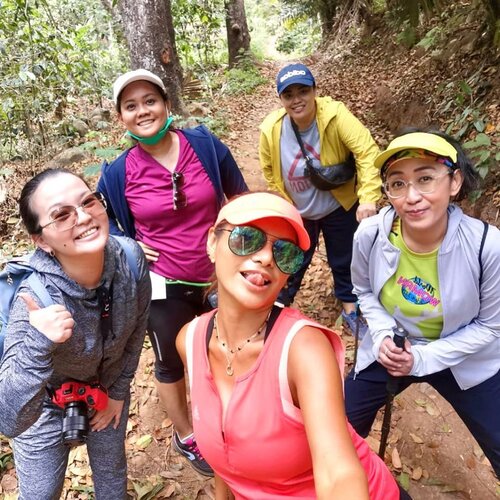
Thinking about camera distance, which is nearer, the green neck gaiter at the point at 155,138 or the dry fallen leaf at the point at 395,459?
the green neck gaiter at the point at 155,138

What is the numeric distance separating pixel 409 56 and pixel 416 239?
24.4 ft

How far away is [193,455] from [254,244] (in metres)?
2.21

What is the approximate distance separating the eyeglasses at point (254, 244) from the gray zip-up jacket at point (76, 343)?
31.5 inches

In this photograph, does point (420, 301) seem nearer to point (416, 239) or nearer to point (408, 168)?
point (416, 239)

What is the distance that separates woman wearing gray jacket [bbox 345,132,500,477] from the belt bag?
1.02 m

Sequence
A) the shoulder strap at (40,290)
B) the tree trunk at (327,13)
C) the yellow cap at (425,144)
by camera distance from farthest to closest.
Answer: the tree trunk at (327,13), the yellow cap at (425,144), the shoulder strap at (40,290)

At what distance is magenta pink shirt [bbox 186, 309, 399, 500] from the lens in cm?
146

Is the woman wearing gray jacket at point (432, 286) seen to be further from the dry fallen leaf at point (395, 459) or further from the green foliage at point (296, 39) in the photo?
the green foliage at point (296, 39)

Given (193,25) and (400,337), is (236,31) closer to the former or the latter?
(193,25)

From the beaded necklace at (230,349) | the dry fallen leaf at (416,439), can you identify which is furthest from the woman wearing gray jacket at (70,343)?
the dry fallen leaf at (416,439)

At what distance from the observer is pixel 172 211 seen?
2.61 m

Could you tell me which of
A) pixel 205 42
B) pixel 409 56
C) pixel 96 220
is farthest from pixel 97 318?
pixel 205 42

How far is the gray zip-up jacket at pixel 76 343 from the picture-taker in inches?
66.4

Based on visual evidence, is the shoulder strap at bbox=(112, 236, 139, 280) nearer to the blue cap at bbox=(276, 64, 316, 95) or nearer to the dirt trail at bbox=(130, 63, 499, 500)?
the blue cap at bbox=(276, 64, 316, 95)
